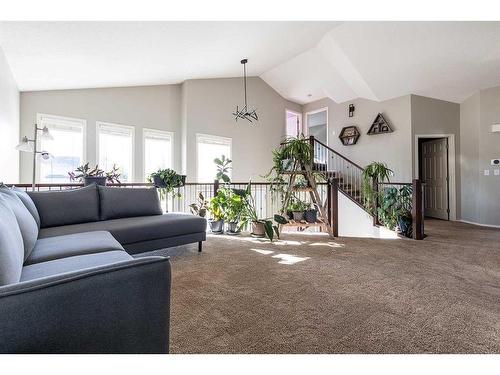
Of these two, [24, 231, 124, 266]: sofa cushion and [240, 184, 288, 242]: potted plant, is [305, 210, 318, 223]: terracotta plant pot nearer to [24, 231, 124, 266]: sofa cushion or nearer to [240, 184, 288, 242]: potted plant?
[240, 184, 288, 242]: potted plant

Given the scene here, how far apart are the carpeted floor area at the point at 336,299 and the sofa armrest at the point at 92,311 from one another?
0.52 m

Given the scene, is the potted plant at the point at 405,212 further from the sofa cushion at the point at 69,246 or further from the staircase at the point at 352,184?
the sofa cushion at the point at 69,246

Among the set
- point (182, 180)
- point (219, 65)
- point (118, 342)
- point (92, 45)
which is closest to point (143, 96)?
point (219, 65)

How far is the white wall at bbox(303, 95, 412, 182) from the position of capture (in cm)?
592

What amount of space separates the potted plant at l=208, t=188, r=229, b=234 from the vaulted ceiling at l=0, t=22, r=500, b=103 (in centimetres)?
243

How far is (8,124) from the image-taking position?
3688 mm

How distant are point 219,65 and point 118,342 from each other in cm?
561

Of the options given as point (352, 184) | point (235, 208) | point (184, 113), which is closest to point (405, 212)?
point (352, 184)

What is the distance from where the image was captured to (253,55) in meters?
5.49

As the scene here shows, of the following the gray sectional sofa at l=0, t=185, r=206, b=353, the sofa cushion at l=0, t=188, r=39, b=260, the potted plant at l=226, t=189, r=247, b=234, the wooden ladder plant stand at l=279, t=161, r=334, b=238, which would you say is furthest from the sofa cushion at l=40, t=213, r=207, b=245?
the wooden ladder plant stand at l=279, t=161, r=334, b=238

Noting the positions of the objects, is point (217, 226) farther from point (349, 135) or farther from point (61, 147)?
point (349, 135)

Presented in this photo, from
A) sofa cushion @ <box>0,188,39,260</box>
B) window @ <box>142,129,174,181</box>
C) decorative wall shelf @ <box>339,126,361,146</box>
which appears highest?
decorative wall shelf @ <box>339,126,361,146</box>

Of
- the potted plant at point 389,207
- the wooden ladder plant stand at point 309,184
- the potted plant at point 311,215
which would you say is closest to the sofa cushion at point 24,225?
the wooden ladder plant stand at point 309,184

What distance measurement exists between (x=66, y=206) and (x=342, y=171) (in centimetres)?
620
